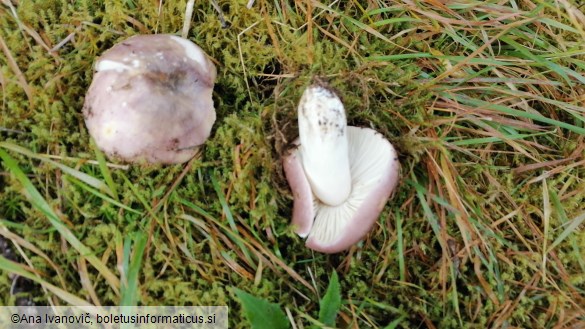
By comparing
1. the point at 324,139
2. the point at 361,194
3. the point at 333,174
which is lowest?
the point at 361,194

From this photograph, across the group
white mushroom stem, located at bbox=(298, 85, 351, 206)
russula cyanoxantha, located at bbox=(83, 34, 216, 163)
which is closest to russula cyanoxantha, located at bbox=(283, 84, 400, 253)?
white mushroom stem, located at bbox=(298, 85, 351, 206)

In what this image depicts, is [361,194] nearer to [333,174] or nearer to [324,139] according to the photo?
[333,174]

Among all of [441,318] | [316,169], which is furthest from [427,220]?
[316,169]

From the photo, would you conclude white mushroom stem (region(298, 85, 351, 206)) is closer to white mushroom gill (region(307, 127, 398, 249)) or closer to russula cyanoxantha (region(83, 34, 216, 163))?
white mushroom gill (region(307, 127, 398, 249))

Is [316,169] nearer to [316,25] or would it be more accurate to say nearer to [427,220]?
[427,220]

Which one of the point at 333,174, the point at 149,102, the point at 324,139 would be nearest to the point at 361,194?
the point at 333,174

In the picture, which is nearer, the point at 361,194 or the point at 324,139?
the point at 324,139

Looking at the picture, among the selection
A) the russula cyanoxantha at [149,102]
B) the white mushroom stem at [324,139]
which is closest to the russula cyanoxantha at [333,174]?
the white mushroom stem at [324,139]
